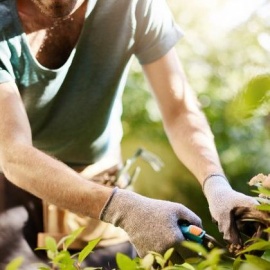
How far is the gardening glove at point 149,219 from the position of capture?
1.24 meters

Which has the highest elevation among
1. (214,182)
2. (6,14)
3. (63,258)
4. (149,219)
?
(6,14)

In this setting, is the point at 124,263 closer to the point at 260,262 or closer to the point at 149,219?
the point at 260,262

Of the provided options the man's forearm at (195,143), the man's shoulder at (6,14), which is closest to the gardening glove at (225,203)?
the man's forearm at (195,143)

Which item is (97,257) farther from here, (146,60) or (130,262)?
(130,262)

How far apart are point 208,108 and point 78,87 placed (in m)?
2.60

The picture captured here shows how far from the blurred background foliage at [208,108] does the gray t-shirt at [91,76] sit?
6.76 ft

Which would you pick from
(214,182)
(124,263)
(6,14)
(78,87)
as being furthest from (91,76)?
(124,263)

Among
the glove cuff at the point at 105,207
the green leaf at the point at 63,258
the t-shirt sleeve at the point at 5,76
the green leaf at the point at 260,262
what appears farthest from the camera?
the t-shirt sleeve at the point at 5,76

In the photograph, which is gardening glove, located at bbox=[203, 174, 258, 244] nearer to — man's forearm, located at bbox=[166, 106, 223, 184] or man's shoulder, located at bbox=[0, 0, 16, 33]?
man's forearm, located at bbox=[166, 106, 223, 184]

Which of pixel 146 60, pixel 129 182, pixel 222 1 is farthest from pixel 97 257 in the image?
pixel 222 1

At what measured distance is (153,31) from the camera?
78.0 inches

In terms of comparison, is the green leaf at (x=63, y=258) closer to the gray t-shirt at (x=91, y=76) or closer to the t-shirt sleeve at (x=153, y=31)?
the gray t-shirt at (x=91, y=76)

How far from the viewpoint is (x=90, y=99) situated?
6.52 ft

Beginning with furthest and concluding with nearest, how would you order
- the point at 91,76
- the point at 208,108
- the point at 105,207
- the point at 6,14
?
1. the point at 208,108
2. the point at 91,76
3. the point at 6,14
4. the point at 105,207
